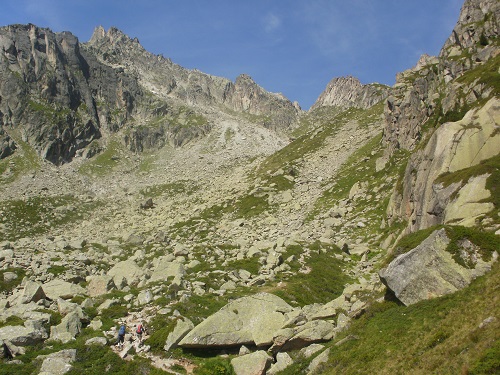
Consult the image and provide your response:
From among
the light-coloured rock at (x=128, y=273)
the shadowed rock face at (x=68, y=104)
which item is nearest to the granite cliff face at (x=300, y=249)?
the light-coloured rock at (x=128, y=273)

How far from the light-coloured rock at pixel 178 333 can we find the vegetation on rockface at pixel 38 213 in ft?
189

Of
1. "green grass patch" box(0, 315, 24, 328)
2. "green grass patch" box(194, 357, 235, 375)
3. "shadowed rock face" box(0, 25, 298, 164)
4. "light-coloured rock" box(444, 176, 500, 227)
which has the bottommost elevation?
"green grass patch" box(194, 357, 235, 375)

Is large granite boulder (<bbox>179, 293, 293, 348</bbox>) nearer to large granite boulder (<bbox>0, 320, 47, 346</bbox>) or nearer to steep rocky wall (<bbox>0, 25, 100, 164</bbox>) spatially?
large granite boulder (<bbox>0, 320, 47, 346</bbox>)

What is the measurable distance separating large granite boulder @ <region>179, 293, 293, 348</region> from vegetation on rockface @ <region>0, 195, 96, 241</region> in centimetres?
5918

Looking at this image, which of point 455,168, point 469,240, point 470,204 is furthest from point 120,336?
point 455,168

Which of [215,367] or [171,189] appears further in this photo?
[171,189]

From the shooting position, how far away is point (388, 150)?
5772 centimetres

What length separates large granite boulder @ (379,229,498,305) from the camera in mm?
16000

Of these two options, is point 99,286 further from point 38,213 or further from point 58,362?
point 38,213

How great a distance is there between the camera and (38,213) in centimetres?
7856

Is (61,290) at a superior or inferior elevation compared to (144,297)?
superior

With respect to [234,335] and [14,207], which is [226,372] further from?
[14,207]

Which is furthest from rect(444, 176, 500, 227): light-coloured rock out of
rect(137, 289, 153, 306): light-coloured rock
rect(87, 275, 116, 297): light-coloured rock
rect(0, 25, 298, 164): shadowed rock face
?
rect(0, 25, 298, 164): shadowed rock face

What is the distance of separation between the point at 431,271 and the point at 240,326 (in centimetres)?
1020
